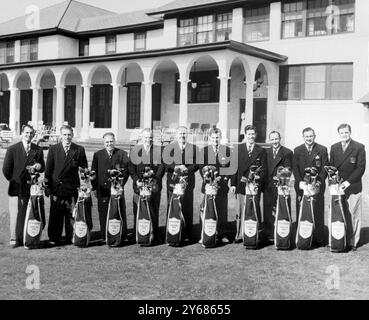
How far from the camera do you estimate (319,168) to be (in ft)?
22.1

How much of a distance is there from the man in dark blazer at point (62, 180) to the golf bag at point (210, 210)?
1.64 metres

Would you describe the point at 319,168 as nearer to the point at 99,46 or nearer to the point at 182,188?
the point at 182,188

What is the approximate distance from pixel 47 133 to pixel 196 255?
18392 mm

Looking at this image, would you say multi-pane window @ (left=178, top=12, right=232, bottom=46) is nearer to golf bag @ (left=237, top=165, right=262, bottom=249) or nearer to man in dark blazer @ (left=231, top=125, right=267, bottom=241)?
man in dark blazer @ (left=231, top=125, right=267, bottom=241)

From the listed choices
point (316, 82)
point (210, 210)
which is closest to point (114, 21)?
point (316, 82)

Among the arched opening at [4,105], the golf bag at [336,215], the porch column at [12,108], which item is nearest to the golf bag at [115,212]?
the golf bag at [336,215]

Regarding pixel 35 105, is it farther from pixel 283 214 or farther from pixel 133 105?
pixel 283 214

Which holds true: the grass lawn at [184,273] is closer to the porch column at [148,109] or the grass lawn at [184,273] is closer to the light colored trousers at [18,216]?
the light colored trousers at [18,216]

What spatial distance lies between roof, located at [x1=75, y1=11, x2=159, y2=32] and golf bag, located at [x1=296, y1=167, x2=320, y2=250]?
19915 millimetres

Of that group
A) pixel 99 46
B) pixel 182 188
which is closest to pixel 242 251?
pixel 182 188

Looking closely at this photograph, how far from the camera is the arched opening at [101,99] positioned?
82.1 feet

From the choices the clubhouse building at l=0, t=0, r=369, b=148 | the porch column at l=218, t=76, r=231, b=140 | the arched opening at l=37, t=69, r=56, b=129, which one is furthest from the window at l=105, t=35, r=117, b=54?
the porch column at l=218, t=76, r=231, b=140

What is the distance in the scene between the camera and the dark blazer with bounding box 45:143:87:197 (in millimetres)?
7031

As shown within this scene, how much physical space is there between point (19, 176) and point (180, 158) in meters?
2.29
